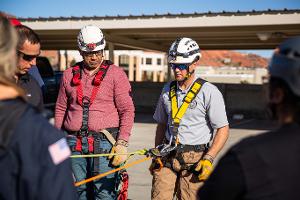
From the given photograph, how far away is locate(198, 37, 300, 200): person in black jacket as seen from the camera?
148 cm

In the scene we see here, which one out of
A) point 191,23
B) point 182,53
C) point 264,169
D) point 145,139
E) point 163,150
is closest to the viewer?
A: point 264,169

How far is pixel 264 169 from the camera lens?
1.48 meters

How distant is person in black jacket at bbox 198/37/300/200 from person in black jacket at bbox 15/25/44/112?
6.57 feet

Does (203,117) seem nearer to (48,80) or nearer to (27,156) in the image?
(27,156)

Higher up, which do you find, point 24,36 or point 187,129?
point 24,36

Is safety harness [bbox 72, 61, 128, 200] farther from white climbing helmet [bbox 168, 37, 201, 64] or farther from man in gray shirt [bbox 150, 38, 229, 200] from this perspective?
white climbing helmet [bbox 168, 37, 201, 64]

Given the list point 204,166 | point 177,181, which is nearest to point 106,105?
point 177,181

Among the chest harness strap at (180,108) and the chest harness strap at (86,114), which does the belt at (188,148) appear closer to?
the chest harness strap at (180,108)

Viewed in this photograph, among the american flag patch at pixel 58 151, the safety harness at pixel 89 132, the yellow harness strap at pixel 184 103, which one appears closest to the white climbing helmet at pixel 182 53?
the yellow harness strap at pixel 184 103

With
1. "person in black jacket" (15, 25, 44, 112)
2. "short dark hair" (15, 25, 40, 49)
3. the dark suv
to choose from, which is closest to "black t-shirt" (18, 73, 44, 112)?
"person in black jacket" (15, 25, 44, 112)

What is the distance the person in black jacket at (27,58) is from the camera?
3172 millimetres

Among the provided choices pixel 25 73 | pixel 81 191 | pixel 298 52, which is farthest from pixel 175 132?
pixel 298 52

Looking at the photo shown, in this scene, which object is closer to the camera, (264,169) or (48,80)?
(264,169)

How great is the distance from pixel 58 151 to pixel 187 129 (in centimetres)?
224
